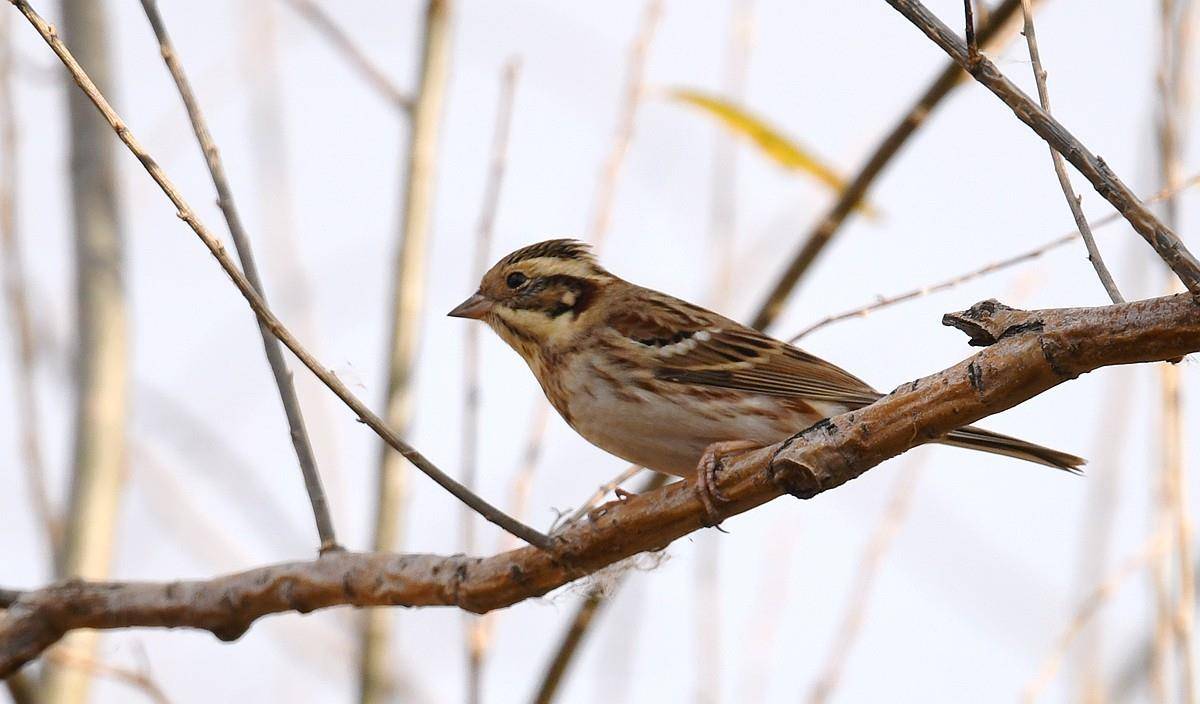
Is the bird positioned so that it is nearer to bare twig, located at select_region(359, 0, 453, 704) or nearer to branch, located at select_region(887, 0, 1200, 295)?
bare twig, located at select_region(359, 0, 453, 704)

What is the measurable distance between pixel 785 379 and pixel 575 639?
106 cm

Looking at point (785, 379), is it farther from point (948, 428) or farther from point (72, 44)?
point (72, 44)

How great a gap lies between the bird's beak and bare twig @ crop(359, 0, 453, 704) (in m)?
0.45

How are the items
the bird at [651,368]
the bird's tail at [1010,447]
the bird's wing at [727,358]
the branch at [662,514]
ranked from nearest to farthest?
the branch at [662,514] < the bird's tail at [1010,447] < the bird at [651,368] < the bird's wing at [727,358]

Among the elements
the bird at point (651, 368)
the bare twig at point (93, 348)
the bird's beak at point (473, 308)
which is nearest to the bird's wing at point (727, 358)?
the bird at point (651, 368)

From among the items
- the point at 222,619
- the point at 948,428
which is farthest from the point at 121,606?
the point at 948,428

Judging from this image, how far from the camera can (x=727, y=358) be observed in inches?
181

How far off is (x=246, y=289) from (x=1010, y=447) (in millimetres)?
2060

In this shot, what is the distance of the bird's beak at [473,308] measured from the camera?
4820 millimetres

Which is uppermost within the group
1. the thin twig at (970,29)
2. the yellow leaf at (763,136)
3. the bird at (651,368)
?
the yellow leaf at (763,136)

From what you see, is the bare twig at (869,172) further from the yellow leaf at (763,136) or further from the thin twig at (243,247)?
the thin twig at (243,247)

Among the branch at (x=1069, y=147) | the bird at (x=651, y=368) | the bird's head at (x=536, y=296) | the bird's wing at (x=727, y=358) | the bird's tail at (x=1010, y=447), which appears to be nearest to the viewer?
the branch at (x=1069, y=147)

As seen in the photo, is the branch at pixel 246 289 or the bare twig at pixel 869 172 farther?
the bare twig at pixel 869 172

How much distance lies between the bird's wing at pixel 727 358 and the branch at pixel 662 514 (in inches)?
53.8
